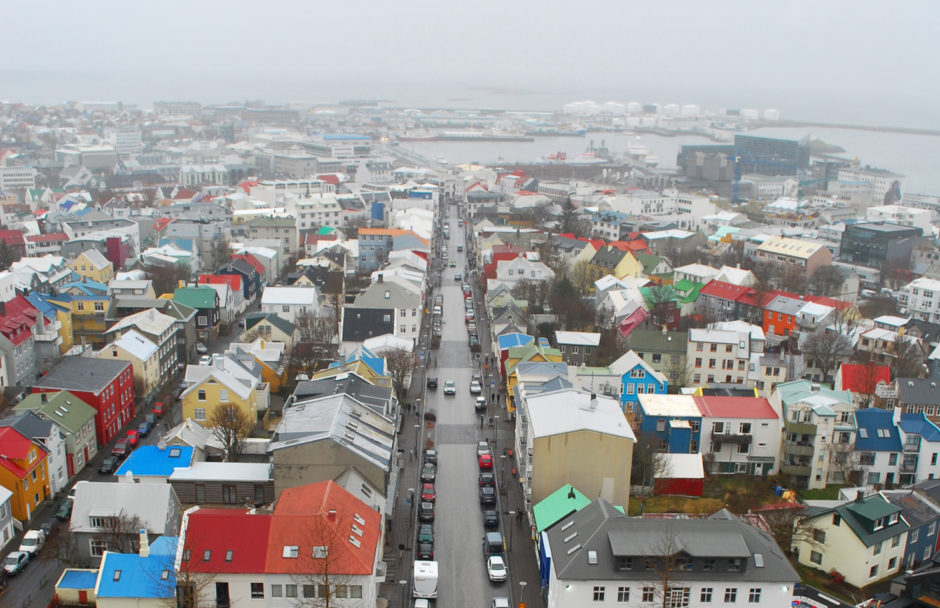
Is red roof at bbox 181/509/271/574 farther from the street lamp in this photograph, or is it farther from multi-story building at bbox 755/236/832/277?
multi-story building at bbox 755/236/832/277

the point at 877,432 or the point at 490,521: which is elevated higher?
the point at 877,432

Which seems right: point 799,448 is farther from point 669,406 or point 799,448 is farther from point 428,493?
point 428,493

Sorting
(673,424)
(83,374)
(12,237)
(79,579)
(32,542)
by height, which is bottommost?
(32,542)

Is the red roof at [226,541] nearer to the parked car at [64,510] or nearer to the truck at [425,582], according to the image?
the truck at [425,582]

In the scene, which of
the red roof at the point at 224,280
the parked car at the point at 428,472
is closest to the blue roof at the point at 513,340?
the parked car at the point at 428,472

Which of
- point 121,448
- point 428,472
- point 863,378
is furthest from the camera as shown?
point 863,378

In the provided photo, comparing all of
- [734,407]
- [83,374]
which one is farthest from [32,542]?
[734,407]

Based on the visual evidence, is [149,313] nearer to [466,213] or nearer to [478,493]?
[478,493]

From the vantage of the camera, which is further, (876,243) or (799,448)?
(876,243)
